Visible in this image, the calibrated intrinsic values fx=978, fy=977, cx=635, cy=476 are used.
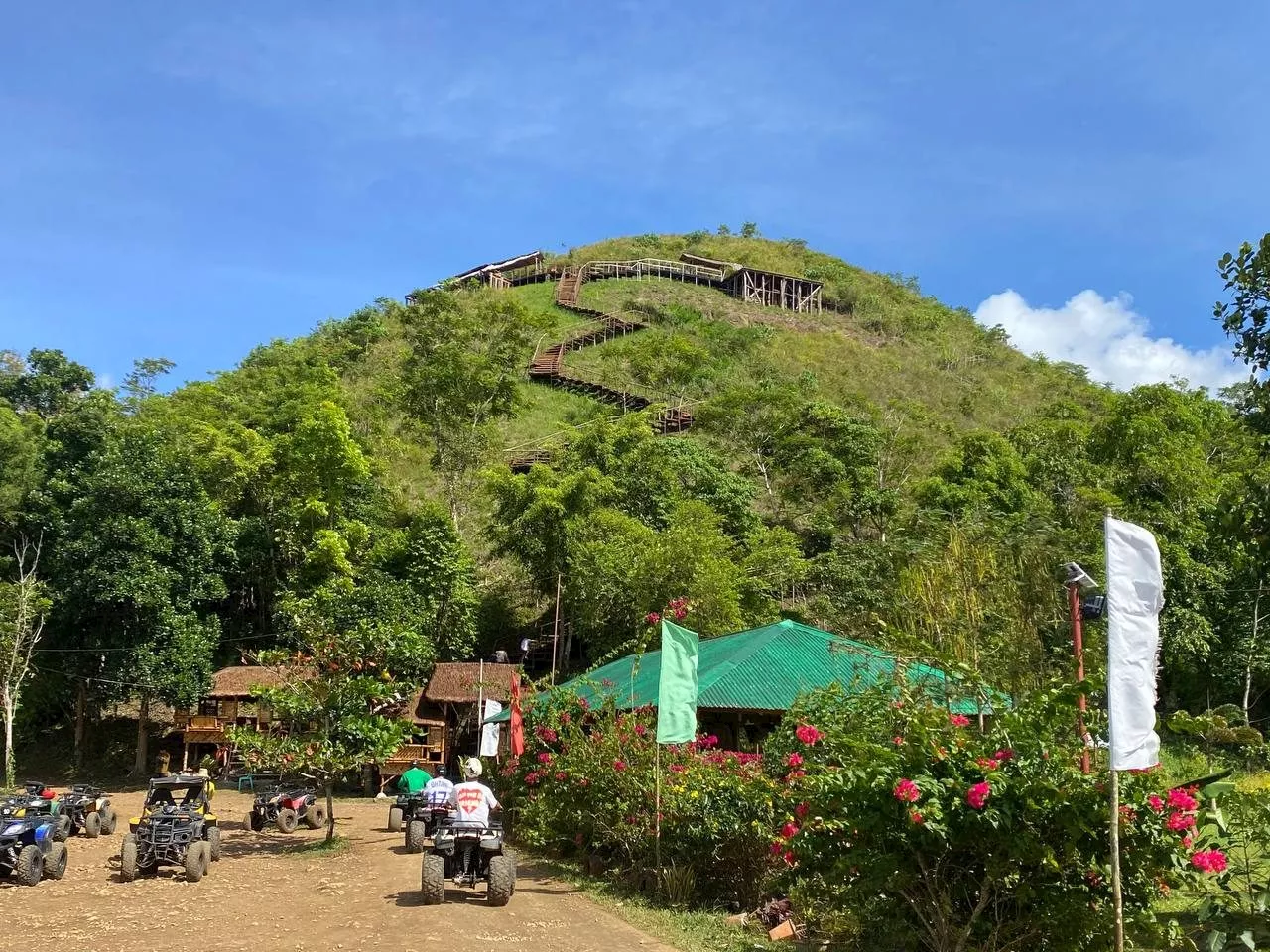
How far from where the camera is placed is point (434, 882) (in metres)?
8.83

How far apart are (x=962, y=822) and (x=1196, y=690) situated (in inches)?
930

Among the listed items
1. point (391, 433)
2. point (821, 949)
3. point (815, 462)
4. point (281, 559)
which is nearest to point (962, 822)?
point (821, 949)

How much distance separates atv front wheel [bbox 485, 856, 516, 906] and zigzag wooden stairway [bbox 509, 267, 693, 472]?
26.2m

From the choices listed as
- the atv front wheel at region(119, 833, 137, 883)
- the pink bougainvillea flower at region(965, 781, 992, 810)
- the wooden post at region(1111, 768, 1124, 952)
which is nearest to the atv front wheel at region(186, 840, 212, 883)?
the atv front wheel at region(119, 833, 137, 883)

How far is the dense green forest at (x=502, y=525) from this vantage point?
2245 centimetres

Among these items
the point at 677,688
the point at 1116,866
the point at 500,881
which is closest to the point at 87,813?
the point at 500,881

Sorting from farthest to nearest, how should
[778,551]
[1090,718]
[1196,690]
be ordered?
[778,551], [1196,690], [1090,718]

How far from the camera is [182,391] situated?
37188 mm

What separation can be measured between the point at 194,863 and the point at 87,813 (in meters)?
5.57

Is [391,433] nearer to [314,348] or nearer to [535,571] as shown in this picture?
[535,571]

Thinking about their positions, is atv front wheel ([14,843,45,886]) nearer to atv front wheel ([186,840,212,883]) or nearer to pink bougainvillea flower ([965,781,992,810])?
atv front wheel ([186,840,212,883])

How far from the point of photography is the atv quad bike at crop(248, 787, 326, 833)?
1569 centimetres

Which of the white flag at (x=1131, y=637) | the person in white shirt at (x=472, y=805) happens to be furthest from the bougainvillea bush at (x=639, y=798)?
the white flag at (x=1131, y=637)

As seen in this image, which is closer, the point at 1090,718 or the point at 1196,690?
the point at 1090,718
